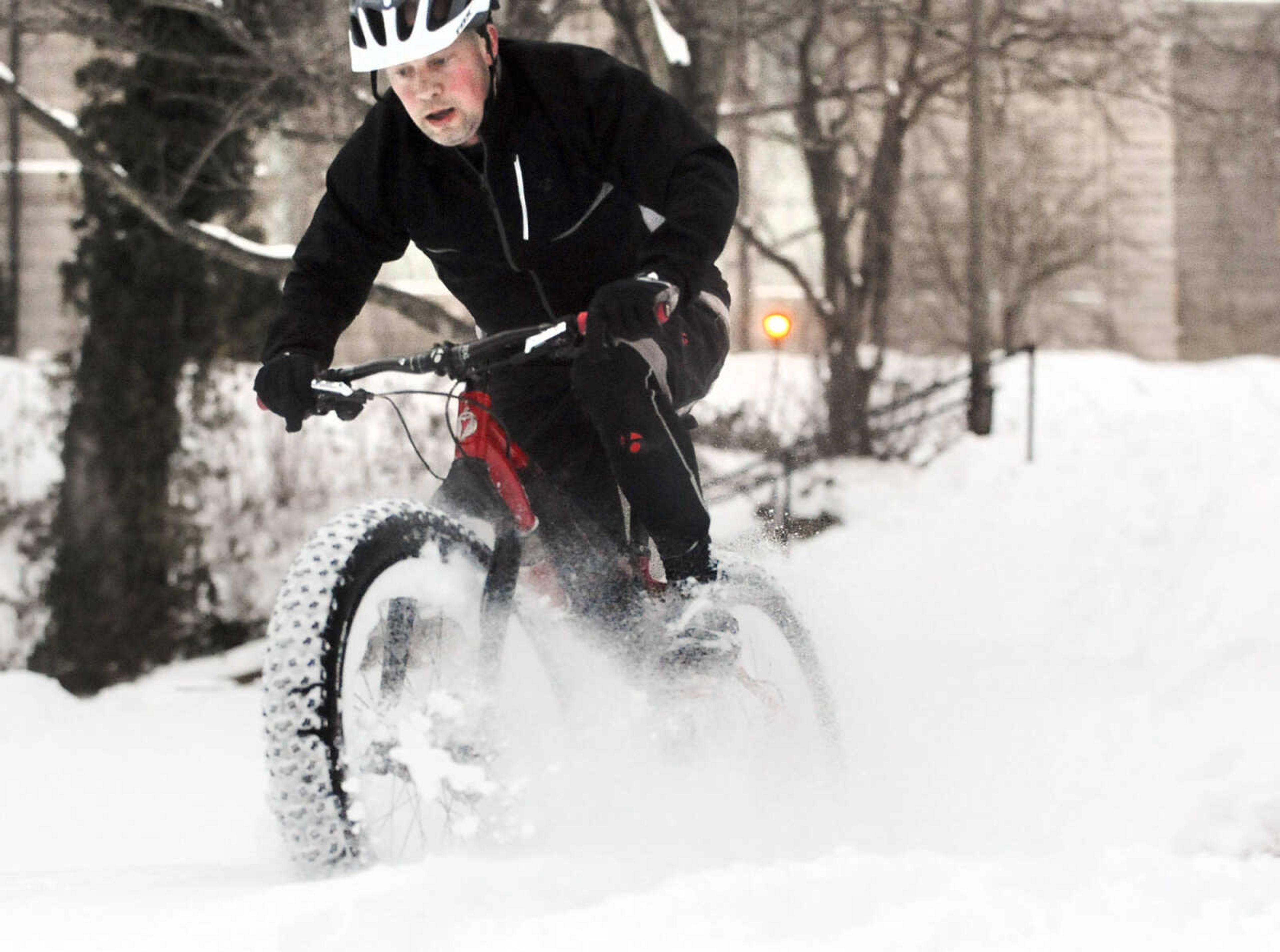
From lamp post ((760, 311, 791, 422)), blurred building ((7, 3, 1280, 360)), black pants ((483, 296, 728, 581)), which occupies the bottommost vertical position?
black pants ((483, 296, 728, 581))

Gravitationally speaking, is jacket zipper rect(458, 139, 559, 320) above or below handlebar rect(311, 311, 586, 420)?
above

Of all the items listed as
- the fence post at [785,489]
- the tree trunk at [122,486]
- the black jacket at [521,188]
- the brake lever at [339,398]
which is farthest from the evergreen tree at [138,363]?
the brake lever at [339,398]

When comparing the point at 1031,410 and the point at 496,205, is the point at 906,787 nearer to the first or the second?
the point at 496,205

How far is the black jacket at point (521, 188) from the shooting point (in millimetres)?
3504

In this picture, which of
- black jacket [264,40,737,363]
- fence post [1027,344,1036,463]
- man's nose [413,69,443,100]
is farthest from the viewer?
fence post [1027,344,1036,463]

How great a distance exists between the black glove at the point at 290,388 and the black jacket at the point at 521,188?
0.64 ft

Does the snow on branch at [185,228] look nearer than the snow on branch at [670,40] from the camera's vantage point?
Yes

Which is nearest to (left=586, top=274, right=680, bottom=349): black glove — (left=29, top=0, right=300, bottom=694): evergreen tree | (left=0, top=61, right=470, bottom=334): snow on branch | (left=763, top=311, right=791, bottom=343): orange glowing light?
(left=763, top=311, right=791, bottom=343): orange glowing light

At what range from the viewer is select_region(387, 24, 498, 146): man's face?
132 inches

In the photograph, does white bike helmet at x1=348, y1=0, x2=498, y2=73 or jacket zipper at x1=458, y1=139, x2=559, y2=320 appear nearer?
white bike helmet at x1=348, y1=0, x2=498, y2=73

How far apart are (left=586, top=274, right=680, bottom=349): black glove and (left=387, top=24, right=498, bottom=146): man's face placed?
65 centimetres

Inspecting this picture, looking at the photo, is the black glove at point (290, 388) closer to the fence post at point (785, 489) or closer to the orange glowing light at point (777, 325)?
the orange glowing light at point (777, 325)

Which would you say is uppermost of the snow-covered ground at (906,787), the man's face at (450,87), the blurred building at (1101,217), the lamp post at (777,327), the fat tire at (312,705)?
the blurred building at (1101,217)

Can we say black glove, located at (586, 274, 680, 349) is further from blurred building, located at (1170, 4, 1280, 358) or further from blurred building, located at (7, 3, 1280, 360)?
blurred building, located at (1170, 4, 1280, 358)
